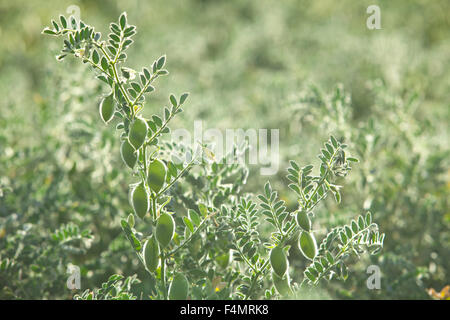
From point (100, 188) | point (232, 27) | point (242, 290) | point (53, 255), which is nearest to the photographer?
point (242, 290)

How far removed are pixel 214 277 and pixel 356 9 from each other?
3.38 meters

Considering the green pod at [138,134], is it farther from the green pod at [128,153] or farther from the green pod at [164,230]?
the green pod at [164,230]

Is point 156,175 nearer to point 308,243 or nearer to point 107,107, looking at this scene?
point 107,107

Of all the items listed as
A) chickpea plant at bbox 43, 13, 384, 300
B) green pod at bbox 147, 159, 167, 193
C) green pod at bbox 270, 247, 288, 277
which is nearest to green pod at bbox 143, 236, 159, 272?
chickpea plant at bbox 43, 13, 384, 300

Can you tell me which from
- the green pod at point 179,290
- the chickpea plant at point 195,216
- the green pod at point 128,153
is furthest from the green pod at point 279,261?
the green pod at point 128,153

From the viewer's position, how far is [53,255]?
115 centimetres

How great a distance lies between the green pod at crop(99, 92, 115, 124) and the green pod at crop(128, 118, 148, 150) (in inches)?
1.8

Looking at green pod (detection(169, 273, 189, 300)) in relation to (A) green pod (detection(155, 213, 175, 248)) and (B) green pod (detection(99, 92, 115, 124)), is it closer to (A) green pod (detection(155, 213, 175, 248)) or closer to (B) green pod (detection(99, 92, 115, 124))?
(A) green pod (detection(155, 213, 175, 248))

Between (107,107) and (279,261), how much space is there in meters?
0.41

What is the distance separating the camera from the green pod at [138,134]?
2.50 ft

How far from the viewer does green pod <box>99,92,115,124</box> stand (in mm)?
765

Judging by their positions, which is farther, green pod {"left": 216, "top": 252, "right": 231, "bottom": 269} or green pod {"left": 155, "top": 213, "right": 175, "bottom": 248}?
green pod {"left": 216, "top": 252, "right": 231, "bottom": 269}
